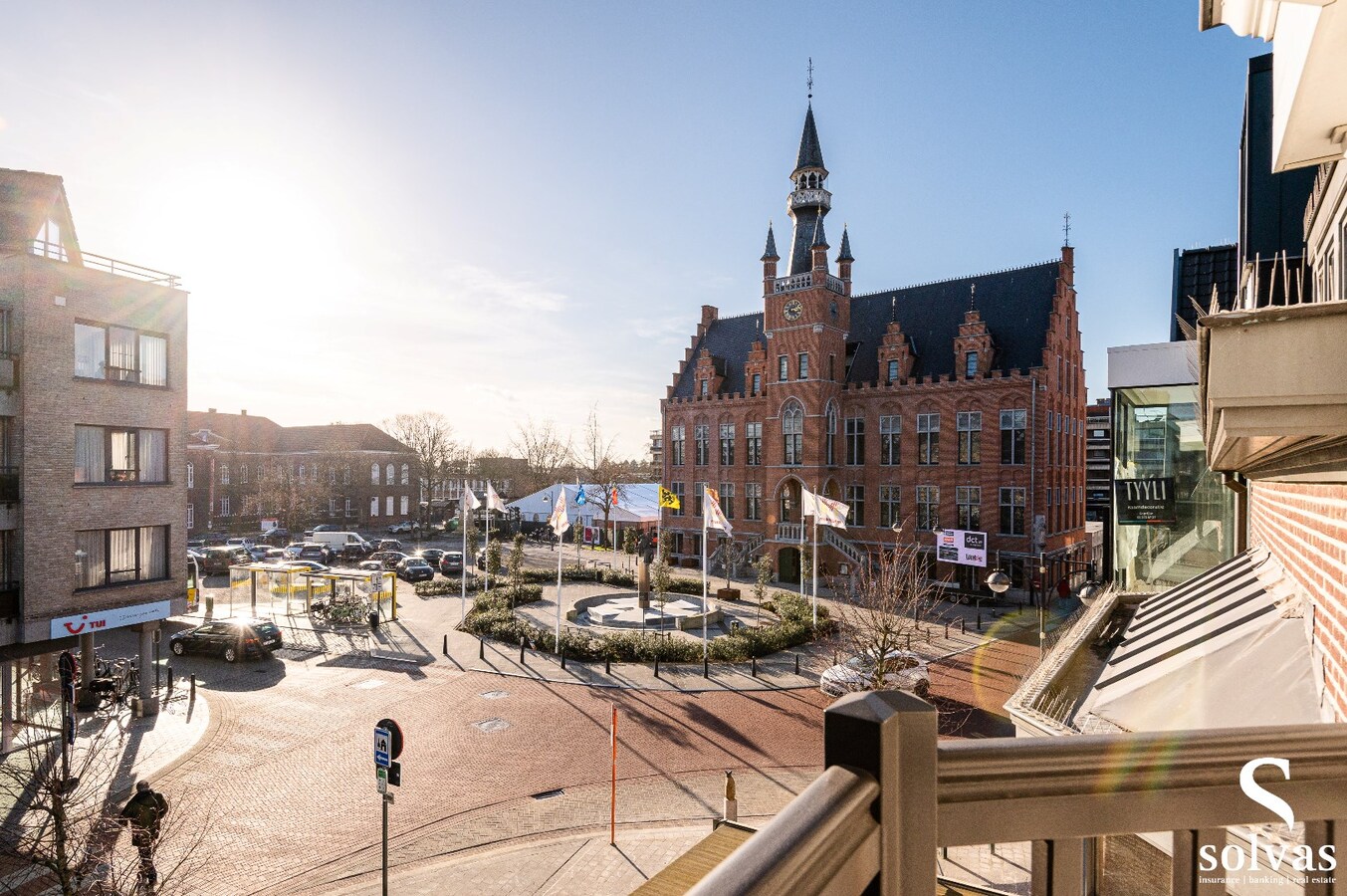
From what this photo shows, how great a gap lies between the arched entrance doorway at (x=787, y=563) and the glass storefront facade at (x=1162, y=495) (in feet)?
63.1

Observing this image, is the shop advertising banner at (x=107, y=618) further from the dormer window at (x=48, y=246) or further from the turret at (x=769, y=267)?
the turret at (x=769, y=267)

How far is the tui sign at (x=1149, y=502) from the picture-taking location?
61.9 feet

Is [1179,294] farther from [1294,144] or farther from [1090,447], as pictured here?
[1090,447]

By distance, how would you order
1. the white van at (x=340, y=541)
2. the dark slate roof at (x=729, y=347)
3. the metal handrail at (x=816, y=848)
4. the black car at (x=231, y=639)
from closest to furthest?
the metal handrail at (x=816, y=848), the black car at (x=231, y=639), the dark slate roof at (x=729, y=347), the white van at (x=340, y=541)

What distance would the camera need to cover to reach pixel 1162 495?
19.0 meters

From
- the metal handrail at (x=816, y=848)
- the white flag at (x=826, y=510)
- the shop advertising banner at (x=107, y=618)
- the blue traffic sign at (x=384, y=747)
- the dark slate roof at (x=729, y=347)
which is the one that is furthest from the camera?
the dark slate roof at (x=729, y=347)

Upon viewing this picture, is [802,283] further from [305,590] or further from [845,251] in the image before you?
[305,590]

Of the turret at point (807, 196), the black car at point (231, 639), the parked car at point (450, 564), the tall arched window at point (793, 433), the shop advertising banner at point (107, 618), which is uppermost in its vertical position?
the turret at point (807, 196)

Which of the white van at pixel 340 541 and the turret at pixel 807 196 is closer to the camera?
the turret at pixel 807 196

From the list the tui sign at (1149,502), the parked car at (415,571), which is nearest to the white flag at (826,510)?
the tui sign at (1149,502)

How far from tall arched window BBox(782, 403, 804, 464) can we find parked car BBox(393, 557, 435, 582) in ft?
68.9

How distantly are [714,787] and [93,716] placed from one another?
15.9 metres

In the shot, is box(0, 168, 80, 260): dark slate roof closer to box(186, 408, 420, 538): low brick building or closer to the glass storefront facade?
the glass storefront facade

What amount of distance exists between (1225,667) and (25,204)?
2535cm
